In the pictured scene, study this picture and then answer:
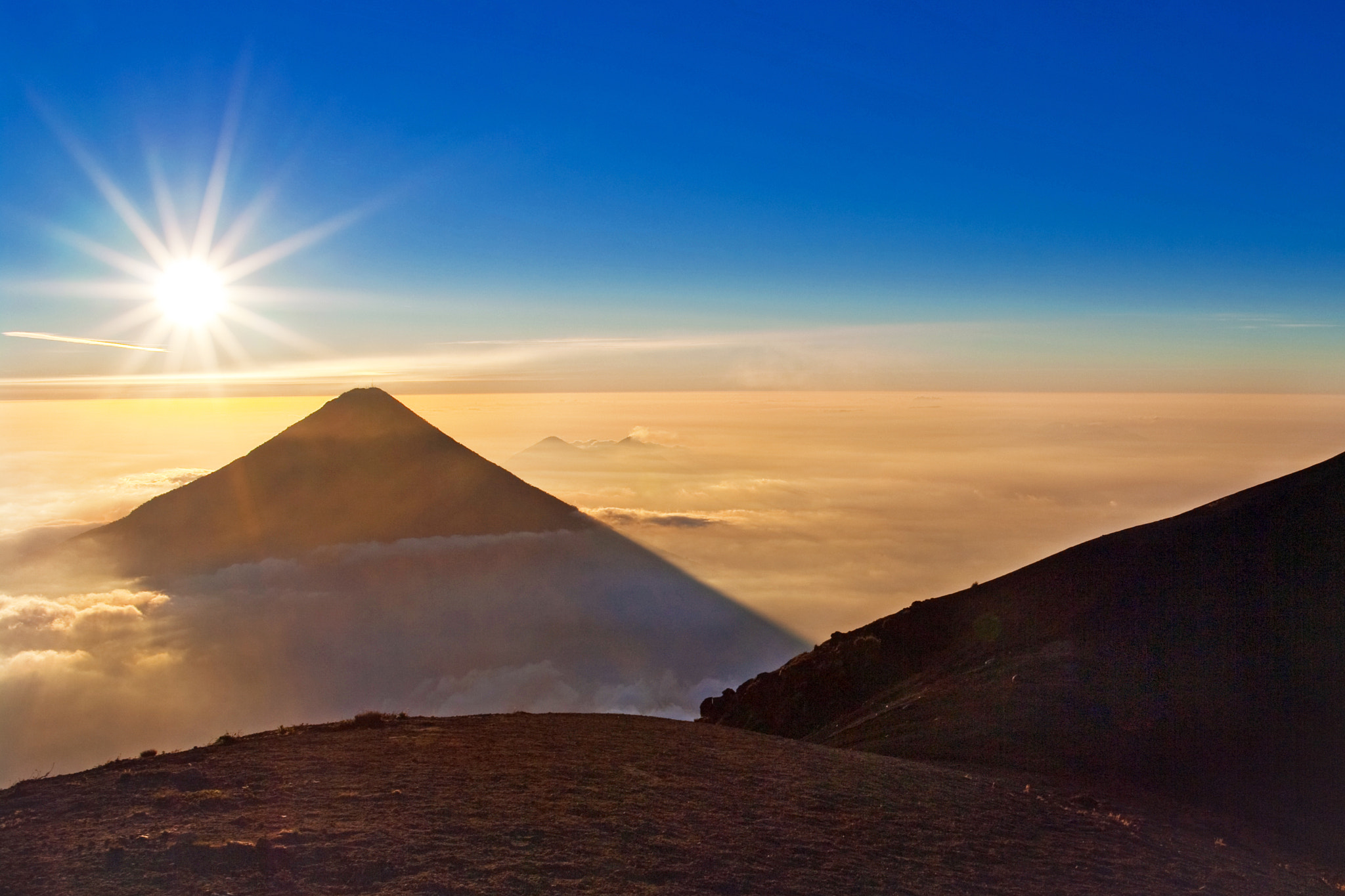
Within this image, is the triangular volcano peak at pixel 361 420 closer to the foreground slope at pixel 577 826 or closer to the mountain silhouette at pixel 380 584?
the mountain silhouette at pixel 380 584

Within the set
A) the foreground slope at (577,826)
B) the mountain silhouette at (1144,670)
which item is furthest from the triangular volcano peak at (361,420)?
the foreground slope at (577,826)

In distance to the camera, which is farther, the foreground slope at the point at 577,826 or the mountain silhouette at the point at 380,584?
the mountain silhouette at the point at 380,584

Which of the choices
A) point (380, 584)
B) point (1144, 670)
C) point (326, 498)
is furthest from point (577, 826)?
point (380, 584)

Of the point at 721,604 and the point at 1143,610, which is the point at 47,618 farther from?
the point at 1143,610

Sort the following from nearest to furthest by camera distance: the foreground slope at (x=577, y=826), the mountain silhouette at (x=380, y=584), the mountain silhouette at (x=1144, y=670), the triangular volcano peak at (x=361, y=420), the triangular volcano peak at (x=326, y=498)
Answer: the foreground slope at (x=577, y=826) → the mountain silhouette at (x=1144, y=670) → the mountain silhouette at (x=380, y=584) → the triangular volcano peak at (x=326, y=498) → the triangular volcano peak at (x=361, y=420)

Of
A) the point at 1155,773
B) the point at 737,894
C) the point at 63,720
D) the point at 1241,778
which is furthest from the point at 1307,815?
the point at 63,720

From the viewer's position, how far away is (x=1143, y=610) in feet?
60.6

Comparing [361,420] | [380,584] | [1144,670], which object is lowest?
[1144,670]

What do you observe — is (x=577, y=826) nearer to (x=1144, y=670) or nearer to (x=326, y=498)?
(x=1144, y=670)

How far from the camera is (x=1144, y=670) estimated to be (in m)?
16.3

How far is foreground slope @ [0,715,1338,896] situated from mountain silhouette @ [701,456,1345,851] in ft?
7.07

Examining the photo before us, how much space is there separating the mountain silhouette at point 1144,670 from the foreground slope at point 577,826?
2.16m

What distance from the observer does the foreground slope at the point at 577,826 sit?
6.70 m

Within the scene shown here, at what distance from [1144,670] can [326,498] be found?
6039 centimetres
